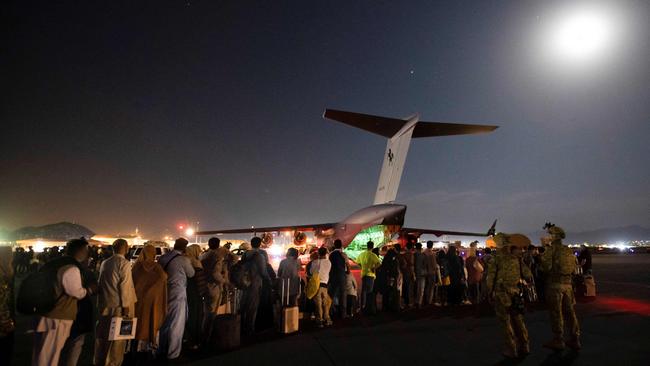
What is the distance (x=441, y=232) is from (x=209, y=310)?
27138 mm

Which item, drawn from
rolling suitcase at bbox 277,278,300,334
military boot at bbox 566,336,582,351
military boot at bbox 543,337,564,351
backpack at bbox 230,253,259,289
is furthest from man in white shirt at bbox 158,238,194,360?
military boot at bbox 566,336,582,351

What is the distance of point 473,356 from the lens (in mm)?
5586

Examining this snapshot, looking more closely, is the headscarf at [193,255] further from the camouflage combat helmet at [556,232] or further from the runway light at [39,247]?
the runway light at [39,247]

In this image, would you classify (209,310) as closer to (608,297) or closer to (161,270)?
A: (161,270)

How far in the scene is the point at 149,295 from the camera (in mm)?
5297

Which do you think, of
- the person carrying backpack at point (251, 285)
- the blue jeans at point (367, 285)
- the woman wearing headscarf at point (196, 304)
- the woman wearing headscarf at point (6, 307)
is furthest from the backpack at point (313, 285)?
the woman wearing headscarf at point (6, 307)

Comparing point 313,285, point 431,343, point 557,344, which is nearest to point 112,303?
point 313,285

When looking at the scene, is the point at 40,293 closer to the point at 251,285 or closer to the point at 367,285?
the point at 251,285

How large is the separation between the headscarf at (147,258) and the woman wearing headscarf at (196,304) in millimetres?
1174

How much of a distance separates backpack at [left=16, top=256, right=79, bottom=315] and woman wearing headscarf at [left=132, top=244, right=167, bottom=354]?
123cm

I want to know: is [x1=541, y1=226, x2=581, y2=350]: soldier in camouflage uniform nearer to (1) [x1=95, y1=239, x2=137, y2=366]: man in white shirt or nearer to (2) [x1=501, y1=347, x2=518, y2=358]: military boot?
(2) [x1=501, y1=347, x2=518, y2=358]: military boot

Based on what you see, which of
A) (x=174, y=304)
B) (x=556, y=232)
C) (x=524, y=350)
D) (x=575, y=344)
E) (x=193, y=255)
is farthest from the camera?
(x=193, y=255)

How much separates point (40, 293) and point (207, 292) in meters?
2.82

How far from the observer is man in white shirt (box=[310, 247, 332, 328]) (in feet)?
25.5
